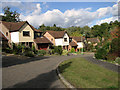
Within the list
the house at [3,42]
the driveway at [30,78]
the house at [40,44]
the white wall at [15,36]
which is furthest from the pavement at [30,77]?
the house at [40,44]

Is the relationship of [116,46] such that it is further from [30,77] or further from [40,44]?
[40,44]

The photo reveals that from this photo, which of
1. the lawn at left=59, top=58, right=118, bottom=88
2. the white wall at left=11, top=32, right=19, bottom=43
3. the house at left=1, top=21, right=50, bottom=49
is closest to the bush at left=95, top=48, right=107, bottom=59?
the lawn at left=59, top=58, right=118, bottom=88

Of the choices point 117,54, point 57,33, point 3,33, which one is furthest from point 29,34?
point 117,54

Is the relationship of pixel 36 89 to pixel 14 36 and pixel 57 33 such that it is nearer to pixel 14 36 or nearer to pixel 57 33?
pixel 14 36

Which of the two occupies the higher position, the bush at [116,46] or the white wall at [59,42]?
the white wall at [59,42]

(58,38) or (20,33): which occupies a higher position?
(20,33)

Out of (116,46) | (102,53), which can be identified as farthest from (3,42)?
(116,46)

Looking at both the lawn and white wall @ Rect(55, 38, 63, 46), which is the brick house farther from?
the lawn

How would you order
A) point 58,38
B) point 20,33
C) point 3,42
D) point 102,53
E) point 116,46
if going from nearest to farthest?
point 116,46
point 102,53
point 3,42
point 20,33
point 58,38

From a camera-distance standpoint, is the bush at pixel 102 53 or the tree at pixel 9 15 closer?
the bush at pixel 102 53

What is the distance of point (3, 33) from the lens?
93.0 feet

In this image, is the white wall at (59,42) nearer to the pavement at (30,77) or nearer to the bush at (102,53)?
the bush at (102,53)

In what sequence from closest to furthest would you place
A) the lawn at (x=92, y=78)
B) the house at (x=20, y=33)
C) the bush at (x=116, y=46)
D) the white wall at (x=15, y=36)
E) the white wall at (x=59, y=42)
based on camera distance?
the lawn at (x=92, y=78)
the bush at (x=116, y=46)
the white wall at (x=15, y=36)
the house at (x=20, y=33)
the white wall at (x=59, y=42)

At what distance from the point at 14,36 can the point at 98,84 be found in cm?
2511
